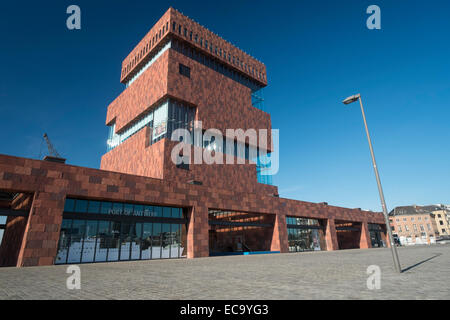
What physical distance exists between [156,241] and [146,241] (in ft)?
3.30

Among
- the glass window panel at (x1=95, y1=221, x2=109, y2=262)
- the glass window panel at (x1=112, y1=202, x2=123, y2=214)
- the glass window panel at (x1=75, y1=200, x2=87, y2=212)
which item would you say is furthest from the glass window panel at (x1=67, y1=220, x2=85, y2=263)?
the glass window panel at (x1=112, y1=202, x2=123, y2=214)

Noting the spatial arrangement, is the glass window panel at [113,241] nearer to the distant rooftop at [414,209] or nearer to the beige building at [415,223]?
the beige building at [415,223]

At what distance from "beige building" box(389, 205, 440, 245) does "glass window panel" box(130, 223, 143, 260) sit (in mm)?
95523

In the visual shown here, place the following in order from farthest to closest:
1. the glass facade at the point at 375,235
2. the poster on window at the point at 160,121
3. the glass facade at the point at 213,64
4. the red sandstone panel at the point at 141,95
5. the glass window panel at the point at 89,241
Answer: the glass facade at the point at 375,235 → the glass facade at the point at 213,64 → the red sandstone panel at the point at 141,95 → the poster on window at the point at 160,121 → the glass window panel at the point at 89,241

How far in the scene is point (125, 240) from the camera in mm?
22422

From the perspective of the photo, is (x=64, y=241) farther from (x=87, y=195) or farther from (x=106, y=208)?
(x=106, y=208)

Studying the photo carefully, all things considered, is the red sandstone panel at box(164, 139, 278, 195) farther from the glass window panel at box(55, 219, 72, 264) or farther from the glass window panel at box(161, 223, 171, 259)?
the glass window panel at box(55, 219, 72, 264)

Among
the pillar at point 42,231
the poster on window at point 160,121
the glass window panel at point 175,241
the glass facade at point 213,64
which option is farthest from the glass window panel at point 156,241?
the glass facade at point 213,64

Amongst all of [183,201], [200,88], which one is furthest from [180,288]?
[200,88]

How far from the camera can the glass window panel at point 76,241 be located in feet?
63.8

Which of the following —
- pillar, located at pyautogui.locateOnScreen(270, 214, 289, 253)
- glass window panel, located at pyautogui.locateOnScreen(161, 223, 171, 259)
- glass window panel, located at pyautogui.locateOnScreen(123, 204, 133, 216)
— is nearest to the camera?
glass window panel, located at pyautogui.locateOnScreen(123, 204, 133, 216)

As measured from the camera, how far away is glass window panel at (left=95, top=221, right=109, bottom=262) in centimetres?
2084

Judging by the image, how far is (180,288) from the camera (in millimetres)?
7031
